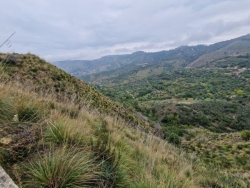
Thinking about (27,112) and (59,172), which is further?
(27,112)

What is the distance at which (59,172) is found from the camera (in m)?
2.29

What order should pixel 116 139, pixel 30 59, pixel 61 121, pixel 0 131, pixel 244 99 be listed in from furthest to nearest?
pixel 244 99
pixel 30 59
pixel 116 139
pixel 61 121
pixel 0 131

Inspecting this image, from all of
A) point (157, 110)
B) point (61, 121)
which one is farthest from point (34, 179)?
point (157, 110)

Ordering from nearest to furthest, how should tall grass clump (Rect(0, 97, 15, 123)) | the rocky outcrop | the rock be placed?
the rocky outcrop, the rock, tall grass clump (Rect(0, 97, 15, 123))

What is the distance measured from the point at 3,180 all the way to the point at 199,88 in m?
122

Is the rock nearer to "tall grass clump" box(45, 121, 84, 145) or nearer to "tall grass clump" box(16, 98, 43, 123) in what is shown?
"tall grass clump" box(45, 121, 84, 145)

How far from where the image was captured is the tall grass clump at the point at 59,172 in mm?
2229

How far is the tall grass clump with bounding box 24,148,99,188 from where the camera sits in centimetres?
223

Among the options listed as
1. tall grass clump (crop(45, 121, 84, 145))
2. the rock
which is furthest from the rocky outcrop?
tall grass clump (crop(45, 121, 84, 145))

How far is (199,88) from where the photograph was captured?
115m

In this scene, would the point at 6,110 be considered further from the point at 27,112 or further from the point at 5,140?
the point at 5,140

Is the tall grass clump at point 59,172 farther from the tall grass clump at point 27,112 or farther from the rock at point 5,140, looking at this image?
the tall grass clump at point 27,112

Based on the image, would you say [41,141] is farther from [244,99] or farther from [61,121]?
[244,99]

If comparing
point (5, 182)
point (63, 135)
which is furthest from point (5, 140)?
point (5, 182)
